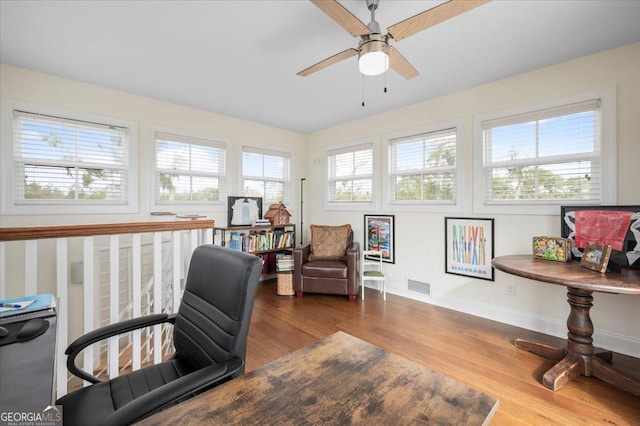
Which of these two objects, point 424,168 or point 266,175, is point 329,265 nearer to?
point 424,168

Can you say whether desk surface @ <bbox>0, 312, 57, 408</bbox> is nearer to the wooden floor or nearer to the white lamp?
the wooden floor

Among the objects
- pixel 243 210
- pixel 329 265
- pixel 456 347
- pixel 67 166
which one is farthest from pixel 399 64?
pixel 67 166

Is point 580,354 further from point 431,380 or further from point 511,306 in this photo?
point 431,380

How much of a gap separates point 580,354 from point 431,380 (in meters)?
2.09

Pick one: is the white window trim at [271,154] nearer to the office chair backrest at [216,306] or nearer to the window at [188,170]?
the window at [188,170]

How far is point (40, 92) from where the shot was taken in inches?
113

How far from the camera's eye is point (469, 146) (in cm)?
327

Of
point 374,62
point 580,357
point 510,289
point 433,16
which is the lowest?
point 580,357

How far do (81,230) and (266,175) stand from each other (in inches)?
136

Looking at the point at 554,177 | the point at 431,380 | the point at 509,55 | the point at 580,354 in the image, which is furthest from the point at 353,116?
the point at 431,380

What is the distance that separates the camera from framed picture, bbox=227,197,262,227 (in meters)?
4.26

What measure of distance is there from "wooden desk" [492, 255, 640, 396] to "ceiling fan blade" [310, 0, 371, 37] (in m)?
1.98

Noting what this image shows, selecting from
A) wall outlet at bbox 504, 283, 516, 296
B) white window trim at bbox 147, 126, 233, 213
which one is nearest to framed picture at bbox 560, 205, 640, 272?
wall outlet at bbox 504, 283, 516, 296

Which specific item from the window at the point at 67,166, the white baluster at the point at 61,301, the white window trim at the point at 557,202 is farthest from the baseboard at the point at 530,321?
the window at the point at 67,166
